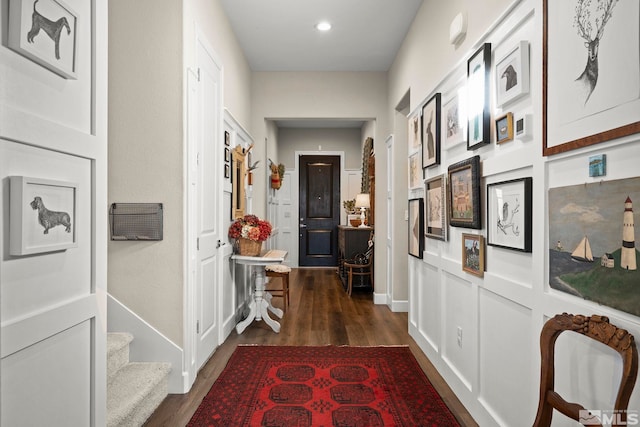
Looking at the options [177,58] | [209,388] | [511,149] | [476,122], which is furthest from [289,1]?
[209,388]

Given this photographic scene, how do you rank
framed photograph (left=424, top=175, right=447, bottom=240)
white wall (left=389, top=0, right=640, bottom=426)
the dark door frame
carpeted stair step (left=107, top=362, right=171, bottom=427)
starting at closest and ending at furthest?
white wall (left=389, top=0, right=640, bottom=426), carpeted stair step (left=107, top=362, right=171, bottom=427), framed photograph (left=424, top=175, right=447, bottom=240), the dark door frame

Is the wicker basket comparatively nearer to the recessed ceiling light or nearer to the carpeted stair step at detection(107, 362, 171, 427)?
the carpeted stair step at detection(107, 362, 171, 427)

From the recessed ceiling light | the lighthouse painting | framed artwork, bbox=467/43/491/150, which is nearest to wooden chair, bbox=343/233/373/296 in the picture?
the recessed ceiling light

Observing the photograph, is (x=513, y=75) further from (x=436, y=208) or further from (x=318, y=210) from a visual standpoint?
(x=318, y=210)

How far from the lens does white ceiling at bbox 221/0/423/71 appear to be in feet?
11.8

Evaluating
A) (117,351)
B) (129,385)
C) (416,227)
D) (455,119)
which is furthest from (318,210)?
(129,385)

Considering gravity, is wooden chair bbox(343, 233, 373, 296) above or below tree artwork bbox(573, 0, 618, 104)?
below

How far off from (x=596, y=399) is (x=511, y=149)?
3.54 feet

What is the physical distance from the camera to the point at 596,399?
1294mm

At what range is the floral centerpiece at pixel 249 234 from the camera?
12.7 ft

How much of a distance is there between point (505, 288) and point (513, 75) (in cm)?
100

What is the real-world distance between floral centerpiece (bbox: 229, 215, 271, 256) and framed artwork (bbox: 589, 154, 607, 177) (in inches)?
118

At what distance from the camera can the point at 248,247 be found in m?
3.94

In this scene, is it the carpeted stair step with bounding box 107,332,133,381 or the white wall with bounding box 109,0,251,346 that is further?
the white wall with bounding box 109,0,251,346
